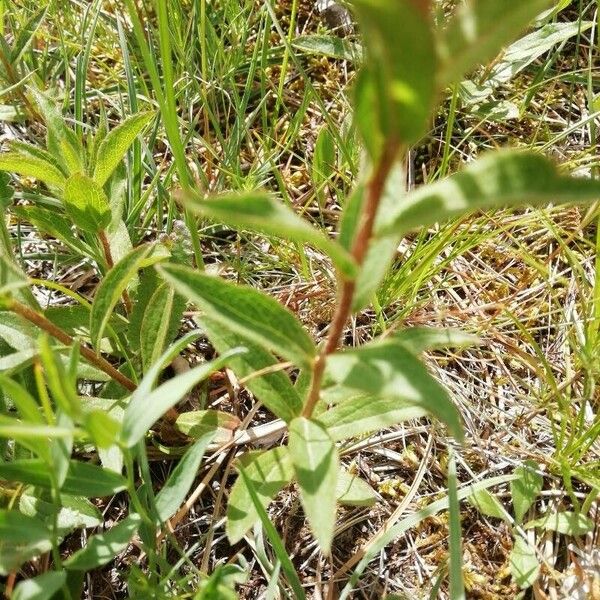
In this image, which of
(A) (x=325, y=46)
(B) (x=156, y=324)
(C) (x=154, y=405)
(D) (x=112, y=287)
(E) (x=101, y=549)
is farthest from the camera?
(A) (x=325, y=46)

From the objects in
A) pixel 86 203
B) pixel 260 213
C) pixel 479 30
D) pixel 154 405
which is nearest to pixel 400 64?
pixel 479 30

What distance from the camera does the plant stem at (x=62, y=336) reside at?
118cm

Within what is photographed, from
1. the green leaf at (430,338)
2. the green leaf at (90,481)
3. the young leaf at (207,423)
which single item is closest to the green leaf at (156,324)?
the young leaf at (207,423)

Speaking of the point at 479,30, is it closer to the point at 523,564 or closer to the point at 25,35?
the point at 523,564

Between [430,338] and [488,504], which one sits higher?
[430,338]

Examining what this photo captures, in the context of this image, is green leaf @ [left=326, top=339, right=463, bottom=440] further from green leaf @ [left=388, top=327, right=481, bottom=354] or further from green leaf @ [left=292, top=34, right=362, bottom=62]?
green leaf @ [left=292, top=34, right=362, bottom=62]

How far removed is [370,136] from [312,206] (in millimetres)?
1186

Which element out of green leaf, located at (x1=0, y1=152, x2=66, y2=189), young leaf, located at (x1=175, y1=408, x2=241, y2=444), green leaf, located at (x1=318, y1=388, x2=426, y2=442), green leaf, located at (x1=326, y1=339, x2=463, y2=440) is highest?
green leaf, located at (x1=0, y1=152, x2=66, y2=189)

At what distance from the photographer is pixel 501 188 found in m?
0.69

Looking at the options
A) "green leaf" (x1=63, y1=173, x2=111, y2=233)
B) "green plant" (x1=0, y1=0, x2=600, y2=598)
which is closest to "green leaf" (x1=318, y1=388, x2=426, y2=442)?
"green plant" (x1=0, y1=0, x2=600, y2=598)

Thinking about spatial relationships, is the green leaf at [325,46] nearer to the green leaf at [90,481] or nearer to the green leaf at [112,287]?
the green leaf at [112,287]

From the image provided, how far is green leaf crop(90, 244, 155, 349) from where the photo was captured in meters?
1.24

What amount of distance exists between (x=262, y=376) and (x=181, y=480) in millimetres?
218

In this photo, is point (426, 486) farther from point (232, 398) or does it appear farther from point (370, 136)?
point (370, 136)
